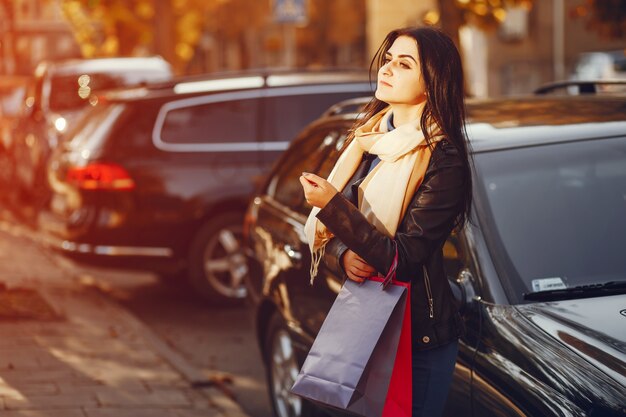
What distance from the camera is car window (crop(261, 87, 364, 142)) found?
10.4 meters

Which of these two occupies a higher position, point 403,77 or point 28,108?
point 403,77

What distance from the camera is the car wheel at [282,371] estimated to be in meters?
5.99

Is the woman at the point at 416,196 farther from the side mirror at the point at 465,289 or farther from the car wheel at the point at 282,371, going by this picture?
the car wheel at the point at 282,371

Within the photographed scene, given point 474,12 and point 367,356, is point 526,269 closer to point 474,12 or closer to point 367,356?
point 367,356

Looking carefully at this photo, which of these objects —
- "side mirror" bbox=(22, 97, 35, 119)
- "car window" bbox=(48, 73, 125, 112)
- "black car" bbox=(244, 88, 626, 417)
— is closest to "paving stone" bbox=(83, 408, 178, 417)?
"black car" bbox=(244, 88, 626, 417)

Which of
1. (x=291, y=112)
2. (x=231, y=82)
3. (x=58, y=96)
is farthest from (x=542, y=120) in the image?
(x=58, y=96)

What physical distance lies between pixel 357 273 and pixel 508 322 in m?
0.79

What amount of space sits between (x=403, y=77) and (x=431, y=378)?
2.80ft

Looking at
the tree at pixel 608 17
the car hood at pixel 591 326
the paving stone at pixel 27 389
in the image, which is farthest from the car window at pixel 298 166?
the tree at pixel 608 17

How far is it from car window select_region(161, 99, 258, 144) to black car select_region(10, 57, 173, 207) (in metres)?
5.15

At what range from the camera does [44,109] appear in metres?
16.0

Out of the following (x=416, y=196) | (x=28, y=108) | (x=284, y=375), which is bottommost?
(x=284, y=375)

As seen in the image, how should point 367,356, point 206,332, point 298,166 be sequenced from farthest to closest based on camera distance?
point 206,332 → point 298,166 → point 367,356

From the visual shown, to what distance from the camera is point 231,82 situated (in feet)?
34.9
